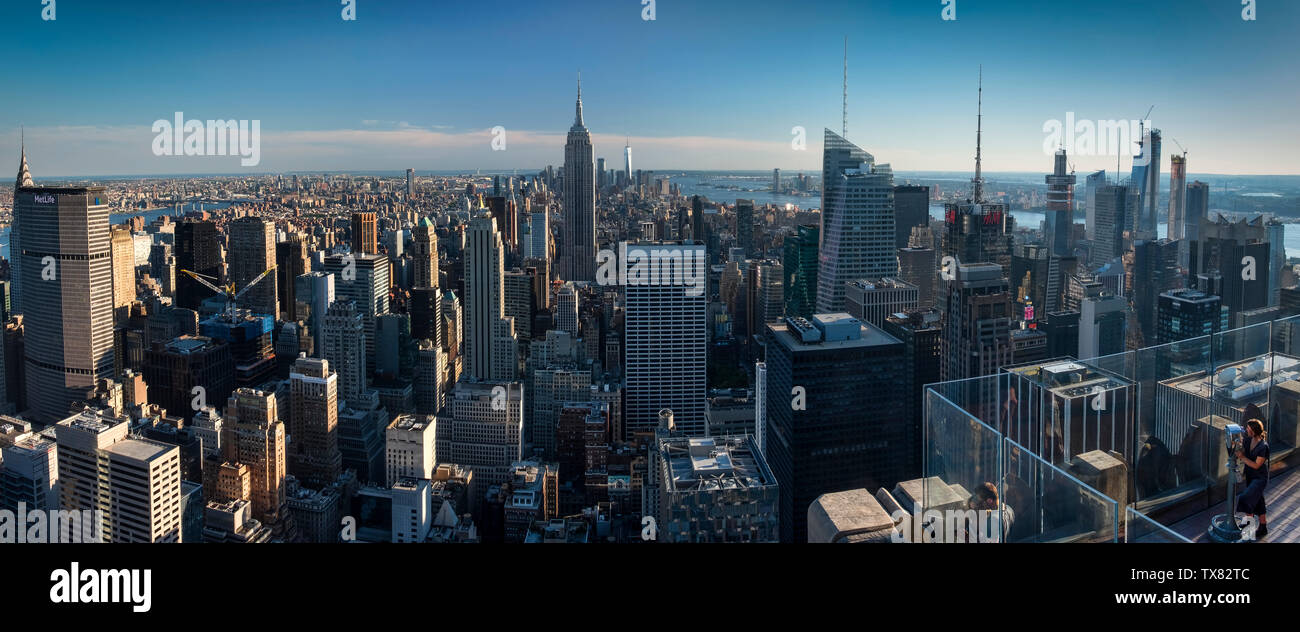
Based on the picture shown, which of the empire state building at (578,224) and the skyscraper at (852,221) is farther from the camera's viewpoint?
the empire state building at (578,224)

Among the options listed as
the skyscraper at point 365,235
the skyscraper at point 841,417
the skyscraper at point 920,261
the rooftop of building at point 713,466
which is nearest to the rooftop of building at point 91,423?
the rooftop of building at point 713,466

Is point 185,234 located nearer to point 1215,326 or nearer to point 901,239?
point 901,239

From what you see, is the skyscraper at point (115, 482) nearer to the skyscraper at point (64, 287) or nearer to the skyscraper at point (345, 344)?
the skyscraper at point (64, 287)

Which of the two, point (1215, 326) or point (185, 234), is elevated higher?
point (185, 234)

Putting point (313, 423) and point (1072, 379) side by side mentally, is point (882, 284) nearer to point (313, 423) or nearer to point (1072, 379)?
point (313, 423)
